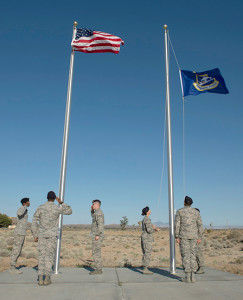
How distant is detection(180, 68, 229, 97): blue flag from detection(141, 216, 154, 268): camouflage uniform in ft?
17.1

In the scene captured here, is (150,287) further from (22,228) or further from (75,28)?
(75,28)

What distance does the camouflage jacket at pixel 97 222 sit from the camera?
7664 mm

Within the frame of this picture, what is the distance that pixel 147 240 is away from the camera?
26.1ft

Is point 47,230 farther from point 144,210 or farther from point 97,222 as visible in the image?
point 144,210

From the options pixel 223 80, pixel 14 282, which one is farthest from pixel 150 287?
pixel 223 80

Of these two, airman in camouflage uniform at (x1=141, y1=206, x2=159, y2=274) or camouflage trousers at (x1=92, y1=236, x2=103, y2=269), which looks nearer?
camouflage trousers at (x1=92, y1=236, x2=103, y2=269)

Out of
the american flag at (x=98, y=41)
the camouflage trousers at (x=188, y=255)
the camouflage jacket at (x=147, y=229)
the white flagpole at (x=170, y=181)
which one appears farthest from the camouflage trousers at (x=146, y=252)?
the american flag at (x=98, y=41)

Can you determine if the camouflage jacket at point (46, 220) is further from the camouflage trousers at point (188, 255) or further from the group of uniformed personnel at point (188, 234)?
the camouflage trousers at point (188, 255)

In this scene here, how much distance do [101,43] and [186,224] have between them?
7339 millimetres

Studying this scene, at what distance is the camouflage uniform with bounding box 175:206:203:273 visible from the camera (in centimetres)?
649

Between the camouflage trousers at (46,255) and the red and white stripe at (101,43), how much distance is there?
6961 mm

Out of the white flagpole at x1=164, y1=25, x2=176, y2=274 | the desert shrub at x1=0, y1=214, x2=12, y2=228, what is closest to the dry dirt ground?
the white flagpole at x1=164, y1=25, x2=176, y2=274

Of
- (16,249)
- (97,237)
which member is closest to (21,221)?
(16,249)

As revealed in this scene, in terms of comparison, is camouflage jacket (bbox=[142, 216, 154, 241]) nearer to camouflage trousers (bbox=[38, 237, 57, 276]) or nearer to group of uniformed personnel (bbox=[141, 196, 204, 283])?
group of uniformed personnel (bbox=[141, 196, 204, 283])
